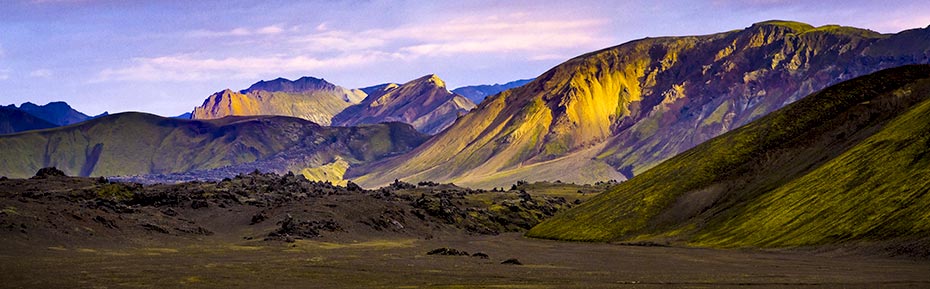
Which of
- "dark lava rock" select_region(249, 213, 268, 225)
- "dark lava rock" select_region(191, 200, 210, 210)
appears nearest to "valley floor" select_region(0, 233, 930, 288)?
"dark lava rock" select_region(249, 213, 268, 225)

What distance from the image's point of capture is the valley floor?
63188 millimetres

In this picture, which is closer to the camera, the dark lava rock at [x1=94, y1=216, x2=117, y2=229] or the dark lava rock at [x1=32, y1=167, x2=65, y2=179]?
the dark lava rock at [x1=94, y1=216, x2=117, y2=229]

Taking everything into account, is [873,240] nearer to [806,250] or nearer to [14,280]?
[806,250]

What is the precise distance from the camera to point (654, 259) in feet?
318

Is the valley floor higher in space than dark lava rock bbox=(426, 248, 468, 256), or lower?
higher

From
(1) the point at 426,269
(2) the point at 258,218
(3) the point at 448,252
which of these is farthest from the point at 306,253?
(2) the point at 258,218

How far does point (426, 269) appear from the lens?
265 ft

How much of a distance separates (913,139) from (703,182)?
4102cm

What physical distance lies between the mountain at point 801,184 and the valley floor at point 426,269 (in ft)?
28.5

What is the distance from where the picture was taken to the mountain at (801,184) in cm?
9850

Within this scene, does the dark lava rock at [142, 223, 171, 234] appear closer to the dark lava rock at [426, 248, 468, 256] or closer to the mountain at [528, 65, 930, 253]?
the dark lava rock at [426, 248, 468, 256]

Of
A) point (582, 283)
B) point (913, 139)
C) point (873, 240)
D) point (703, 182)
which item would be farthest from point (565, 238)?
point (582, 283)

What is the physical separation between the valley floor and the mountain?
8.69 meters

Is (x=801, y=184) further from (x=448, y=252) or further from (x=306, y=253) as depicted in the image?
(x=306, y=253)
